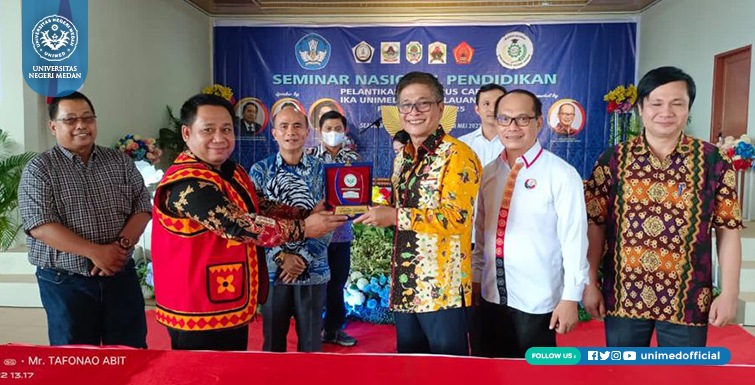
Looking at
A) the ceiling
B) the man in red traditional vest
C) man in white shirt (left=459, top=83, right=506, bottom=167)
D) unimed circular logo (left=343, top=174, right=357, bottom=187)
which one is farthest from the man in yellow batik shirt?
the ceiling

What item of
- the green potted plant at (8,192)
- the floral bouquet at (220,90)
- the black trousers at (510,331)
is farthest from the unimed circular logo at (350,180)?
the floral bouquet at (220,90)

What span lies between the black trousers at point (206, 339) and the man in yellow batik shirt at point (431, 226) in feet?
1.49

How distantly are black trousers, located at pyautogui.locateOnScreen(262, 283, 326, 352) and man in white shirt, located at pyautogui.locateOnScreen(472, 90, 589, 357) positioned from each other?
2.45 ft

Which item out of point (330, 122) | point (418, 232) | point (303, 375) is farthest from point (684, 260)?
point (330, 122)

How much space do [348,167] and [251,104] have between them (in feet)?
20.1

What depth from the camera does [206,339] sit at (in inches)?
52.5

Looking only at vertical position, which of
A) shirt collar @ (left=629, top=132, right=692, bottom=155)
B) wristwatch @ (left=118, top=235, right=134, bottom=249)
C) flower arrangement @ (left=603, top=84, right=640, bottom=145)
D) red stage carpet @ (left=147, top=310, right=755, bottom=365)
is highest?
flower arrangement @ (left=603, top=84, right=640, bottom=145)

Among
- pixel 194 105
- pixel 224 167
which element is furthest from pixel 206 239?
pixel 194 105

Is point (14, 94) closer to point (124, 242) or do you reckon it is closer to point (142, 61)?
point (142, 61)

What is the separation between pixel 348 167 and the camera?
1433 millimetres

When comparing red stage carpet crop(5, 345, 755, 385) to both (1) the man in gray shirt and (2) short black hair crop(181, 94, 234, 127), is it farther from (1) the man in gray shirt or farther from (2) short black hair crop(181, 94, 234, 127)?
(1) the man in gray shirt

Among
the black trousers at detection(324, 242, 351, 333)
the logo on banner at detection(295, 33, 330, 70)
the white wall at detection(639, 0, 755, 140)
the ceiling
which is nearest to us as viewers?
the black trousers at detection(324, 242, 351, 333)

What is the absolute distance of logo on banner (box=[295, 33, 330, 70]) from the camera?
713cm

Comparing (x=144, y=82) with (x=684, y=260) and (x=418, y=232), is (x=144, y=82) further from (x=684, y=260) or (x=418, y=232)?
(x=684, y=260)
